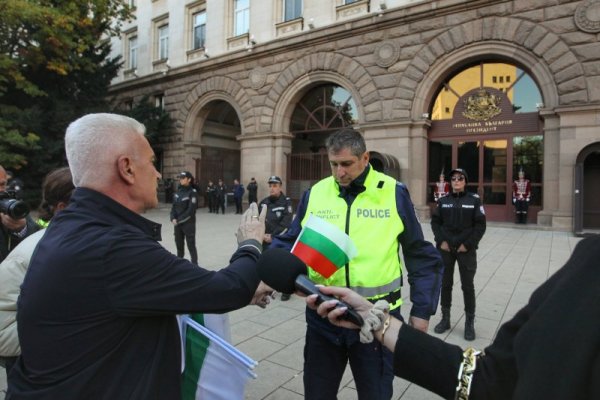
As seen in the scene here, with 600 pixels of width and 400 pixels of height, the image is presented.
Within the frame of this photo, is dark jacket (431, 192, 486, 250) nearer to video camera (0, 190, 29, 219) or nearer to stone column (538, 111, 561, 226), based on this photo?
video camera (0, 190, 29, 219)

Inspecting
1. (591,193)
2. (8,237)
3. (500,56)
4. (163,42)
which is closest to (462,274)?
(8,237)

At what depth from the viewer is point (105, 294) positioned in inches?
48.5

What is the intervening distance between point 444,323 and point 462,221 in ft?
4.05

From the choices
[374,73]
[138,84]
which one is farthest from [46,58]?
[374,73]

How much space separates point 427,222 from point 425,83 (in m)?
4.87

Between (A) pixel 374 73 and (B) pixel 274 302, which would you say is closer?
(B) pixel 274 302

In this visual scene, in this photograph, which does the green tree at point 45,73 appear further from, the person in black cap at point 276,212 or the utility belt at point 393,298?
the utility belt at point 393,298

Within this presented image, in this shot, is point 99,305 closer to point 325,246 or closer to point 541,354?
point 325,246

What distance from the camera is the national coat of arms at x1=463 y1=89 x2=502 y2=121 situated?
13.7m

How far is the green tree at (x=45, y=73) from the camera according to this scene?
14.4m

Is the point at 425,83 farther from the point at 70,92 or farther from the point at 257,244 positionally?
the point at 70,92

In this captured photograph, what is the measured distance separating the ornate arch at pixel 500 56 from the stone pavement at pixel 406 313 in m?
4.60

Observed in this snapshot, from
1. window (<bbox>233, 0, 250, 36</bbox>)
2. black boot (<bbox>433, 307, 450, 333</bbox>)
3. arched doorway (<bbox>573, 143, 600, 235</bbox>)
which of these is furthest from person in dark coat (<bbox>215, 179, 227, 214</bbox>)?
black boot (<bbox>433, 307, 450, 333</bbox>)

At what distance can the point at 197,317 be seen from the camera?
1719 mm
